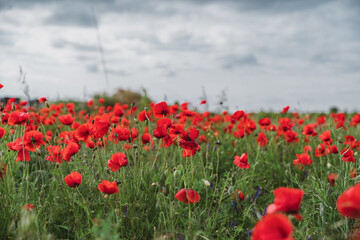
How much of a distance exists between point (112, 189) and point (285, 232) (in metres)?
1.08

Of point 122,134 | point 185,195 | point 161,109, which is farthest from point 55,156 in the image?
point 185,195

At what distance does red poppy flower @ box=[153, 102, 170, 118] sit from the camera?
2.47 m

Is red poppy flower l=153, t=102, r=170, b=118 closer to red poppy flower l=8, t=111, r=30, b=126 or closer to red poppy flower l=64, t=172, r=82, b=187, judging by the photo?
red poppy flower l=64, t=172, r=82, b=187

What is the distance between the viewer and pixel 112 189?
177 centimetres

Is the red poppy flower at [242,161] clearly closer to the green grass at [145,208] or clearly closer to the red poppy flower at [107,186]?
the green grass at [145,208]

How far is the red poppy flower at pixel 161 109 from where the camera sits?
8.11ft

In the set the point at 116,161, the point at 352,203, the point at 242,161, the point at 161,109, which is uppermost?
the point at 161,109

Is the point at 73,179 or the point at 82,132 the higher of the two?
the point at 82,132

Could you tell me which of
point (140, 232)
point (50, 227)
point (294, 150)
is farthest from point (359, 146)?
point (50, 227)

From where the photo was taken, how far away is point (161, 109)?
2506 mm

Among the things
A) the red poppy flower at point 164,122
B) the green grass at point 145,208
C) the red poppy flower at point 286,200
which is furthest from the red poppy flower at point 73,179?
the red poppy flower at point 286,200

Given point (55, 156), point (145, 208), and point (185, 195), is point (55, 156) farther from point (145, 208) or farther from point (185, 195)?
point (185, 195)

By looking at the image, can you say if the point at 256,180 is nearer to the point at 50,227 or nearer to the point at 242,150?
the point at 242,150

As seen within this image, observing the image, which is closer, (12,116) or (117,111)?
(12,116)
